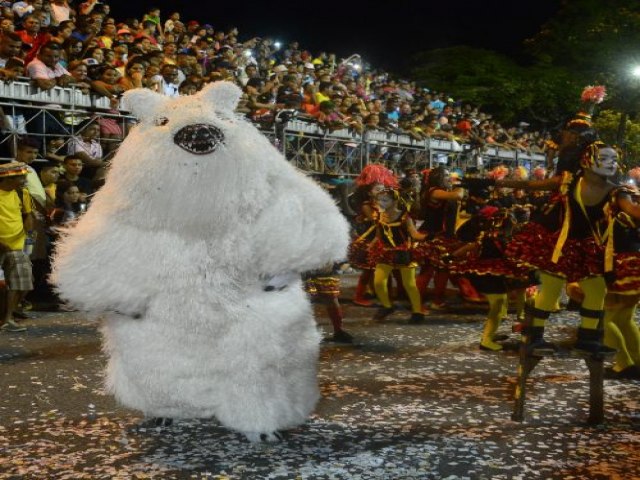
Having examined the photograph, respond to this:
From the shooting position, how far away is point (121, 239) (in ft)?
12.2

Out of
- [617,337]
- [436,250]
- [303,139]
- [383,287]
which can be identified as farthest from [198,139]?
[303,139]

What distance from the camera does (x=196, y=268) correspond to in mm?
3715

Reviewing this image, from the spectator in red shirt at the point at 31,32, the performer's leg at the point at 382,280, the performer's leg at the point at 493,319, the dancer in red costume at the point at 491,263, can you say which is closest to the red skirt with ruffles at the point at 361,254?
the performer's leg at the point at 382,280

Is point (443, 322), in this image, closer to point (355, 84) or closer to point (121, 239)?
point (121, 239)

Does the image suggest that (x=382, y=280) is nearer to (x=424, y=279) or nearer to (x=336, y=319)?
(x=424, y=279)

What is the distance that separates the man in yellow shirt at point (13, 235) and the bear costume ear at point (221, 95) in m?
3.74

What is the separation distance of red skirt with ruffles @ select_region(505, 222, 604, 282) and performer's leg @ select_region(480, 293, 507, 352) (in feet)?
6.01

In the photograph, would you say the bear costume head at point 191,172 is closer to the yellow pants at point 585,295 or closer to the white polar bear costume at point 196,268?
the white polar bear costume at point 196,268

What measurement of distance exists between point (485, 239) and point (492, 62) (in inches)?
959

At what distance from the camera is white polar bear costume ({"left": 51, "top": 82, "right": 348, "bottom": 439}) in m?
3.67

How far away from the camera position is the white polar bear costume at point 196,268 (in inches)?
144

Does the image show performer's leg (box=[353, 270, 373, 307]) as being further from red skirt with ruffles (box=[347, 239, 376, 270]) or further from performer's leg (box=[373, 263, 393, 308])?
performer's leg (box=[373, 263, 393, 308])

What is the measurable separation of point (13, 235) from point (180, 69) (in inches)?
217

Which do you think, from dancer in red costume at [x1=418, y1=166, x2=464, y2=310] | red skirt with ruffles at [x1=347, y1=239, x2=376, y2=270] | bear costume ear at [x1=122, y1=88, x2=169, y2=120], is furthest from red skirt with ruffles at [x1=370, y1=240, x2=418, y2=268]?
bear costume ear at [x1=122, y1=88, x2=169, y2=120]
